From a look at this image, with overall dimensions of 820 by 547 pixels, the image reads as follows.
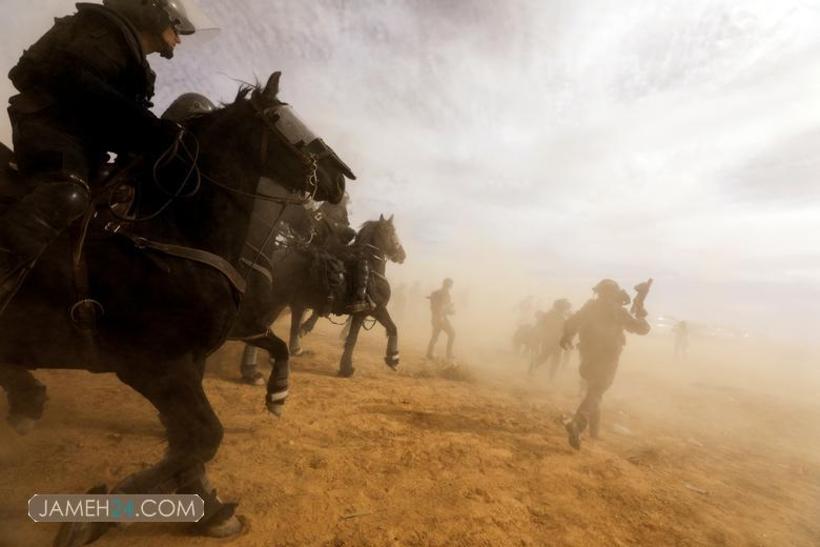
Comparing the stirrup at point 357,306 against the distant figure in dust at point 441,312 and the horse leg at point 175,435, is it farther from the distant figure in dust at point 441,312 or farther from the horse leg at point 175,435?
the distant figure in dust at point 441,312

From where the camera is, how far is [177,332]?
2.44 metres

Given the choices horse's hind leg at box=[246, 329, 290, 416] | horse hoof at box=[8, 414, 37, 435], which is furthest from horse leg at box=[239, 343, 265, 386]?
horse hoof at box=[8, 414, 37, 435]

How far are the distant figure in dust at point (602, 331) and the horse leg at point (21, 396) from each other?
8.37 meters

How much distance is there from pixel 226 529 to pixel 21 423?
275 centimetres

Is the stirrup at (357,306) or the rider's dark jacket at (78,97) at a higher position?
the rider's dark jacket at (78,97)

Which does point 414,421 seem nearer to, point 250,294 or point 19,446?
point 250,294

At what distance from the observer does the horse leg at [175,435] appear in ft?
7.91

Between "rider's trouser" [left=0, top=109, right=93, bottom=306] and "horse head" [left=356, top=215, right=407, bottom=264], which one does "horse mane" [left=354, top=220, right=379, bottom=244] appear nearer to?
"horse head" [left=356, top=215, right=407, bottom=264]

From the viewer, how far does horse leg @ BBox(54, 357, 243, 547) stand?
241cm

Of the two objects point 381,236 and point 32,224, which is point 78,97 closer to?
point 32,224

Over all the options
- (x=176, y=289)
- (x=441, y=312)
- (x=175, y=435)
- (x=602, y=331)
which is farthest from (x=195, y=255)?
(x=441, y=312)

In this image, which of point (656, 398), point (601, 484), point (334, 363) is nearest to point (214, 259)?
point (601, 484)

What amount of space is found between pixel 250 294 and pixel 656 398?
59.5 feet

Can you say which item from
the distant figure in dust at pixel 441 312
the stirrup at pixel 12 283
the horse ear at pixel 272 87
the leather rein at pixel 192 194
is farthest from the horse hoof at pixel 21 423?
the distant figure in dust at pixel 441 312
